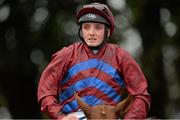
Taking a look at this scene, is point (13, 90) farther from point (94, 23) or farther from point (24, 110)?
point (94, 23)

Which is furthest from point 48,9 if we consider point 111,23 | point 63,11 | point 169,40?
point 111,23

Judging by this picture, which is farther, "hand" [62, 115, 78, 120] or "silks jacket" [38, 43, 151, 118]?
"silks jacket" [38, 43, 151, 118]

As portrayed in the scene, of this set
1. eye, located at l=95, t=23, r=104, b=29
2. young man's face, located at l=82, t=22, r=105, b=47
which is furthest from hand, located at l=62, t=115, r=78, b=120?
eye, located at l=95, t=23, r=104, b=29

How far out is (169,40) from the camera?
25266 millimetres

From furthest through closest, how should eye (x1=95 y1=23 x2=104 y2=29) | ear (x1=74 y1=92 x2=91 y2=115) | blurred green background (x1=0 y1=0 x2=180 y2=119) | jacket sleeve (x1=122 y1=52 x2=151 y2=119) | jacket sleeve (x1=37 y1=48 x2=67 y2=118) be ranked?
blurred green background (x1=0 y1=0 x2=180 y2=119), eye (x1=95 y1=23 x2=104 y2=29), jacket sleeve (x1=122 y1=52 x2=151 y2=119), jacket sleeve (x1=37 y1=48 x2=67 y2=118), ear (x1=74 y1=92 x2=91 y2=115)

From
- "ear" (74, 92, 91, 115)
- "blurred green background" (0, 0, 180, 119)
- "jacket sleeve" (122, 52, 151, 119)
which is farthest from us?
"blurred green background" (0, 0, 180, 119)

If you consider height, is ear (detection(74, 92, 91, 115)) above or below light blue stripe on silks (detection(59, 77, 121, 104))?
below

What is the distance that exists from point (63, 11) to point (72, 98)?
1824 centimetres

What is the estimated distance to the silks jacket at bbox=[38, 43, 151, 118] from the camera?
8.02 meters

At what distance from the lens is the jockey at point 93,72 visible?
8.03m

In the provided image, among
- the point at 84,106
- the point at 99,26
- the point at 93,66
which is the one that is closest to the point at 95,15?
the point at 99,26

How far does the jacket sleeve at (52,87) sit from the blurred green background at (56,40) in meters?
16.5

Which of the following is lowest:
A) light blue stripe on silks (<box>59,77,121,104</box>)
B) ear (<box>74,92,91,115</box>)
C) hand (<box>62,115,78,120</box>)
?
hand (<box>62,115,78,120</box>)

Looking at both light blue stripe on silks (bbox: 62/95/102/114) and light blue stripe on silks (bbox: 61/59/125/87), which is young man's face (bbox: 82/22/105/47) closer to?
light blue stripe on silks (bbox: 61/59/125/87)
